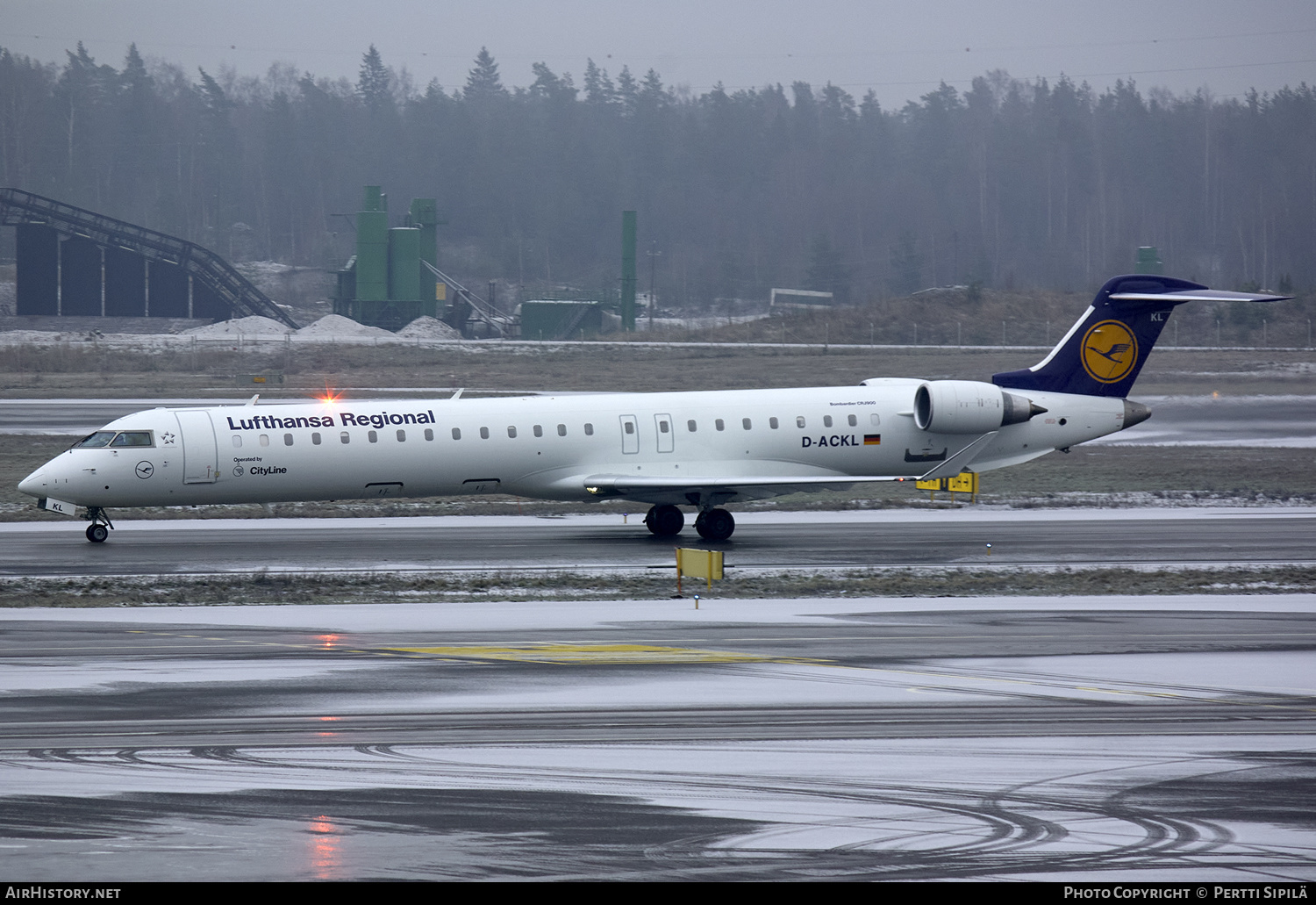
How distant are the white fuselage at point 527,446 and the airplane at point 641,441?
0.09 feet

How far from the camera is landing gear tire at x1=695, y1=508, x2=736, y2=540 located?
25.4 m

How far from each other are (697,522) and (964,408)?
18.6 ft

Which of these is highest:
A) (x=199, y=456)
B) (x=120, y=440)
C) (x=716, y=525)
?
(x=120, y=440)

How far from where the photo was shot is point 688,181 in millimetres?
143625

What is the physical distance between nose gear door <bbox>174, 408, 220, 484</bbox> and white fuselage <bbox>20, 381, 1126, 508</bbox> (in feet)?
0.07

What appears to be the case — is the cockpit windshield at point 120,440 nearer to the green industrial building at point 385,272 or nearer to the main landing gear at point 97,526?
the main landing gear at point 97,526

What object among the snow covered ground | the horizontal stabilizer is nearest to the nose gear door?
the snow covered ground

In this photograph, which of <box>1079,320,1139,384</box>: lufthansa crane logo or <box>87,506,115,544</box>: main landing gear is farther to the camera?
<box>1079,320,1139,384</box>: lufthansa crane logo

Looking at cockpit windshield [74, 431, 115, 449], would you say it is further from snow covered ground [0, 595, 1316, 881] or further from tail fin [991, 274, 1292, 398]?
tail fin [991, 274, 1292, 398]

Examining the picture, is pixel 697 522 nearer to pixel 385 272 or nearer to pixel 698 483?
pixel 698 483

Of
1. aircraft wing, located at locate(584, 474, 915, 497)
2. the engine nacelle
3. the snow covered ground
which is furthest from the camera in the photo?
the engine nacelle

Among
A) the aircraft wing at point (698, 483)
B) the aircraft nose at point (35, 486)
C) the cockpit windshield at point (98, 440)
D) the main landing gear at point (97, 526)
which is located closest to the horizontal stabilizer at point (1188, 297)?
the aircraft wing at point (698, 483)

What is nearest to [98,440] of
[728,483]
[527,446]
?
[527,446]

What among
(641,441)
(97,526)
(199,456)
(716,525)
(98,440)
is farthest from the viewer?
(641,441)
